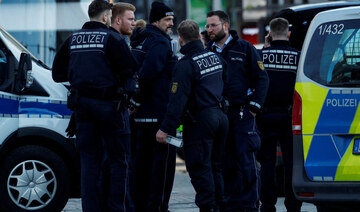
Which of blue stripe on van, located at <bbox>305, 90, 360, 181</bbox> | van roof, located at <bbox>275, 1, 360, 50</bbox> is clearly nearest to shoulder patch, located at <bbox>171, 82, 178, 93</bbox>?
blue stripe on van, located at <bbox>305, 90, 360, 181</bbox>

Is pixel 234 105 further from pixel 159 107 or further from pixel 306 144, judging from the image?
pixel 306 144

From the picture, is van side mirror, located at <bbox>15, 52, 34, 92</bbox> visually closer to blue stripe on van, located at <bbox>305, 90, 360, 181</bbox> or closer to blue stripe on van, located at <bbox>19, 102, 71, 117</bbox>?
blue stripe on van, located at <bbox>19, 102, 71, 117</bbox>

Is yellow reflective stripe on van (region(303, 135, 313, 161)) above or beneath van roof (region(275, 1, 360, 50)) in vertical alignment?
beneath

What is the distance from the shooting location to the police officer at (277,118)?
7.68 meters

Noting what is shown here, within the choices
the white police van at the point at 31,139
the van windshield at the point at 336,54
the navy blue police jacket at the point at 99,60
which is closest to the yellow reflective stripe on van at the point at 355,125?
the van windshield at the point at 336,54

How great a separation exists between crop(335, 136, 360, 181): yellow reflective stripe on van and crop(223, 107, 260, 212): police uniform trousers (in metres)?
1.22

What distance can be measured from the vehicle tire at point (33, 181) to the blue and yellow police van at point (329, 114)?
2466mm

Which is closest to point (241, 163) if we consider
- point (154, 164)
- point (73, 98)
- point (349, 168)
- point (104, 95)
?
point (154, 164)

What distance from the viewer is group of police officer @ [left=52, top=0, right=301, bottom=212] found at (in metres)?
6.72

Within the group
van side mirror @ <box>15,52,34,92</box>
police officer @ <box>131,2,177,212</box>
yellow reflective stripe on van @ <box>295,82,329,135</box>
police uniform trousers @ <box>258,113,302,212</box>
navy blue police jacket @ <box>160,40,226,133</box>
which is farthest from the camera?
police uniform trousers @ <box>258,113,302,212</box>

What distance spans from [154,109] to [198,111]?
765mm

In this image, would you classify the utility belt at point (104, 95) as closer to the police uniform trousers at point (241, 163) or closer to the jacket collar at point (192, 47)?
the jacket collar at point (192, 47)

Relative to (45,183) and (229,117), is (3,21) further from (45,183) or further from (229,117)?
(229,117)

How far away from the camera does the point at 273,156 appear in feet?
25.5
